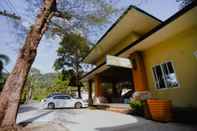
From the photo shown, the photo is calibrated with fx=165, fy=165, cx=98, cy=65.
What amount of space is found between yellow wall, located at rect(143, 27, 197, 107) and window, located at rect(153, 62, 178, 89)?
0.24m

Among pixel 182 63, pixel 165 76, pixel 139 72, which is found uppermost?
pixel 139 72

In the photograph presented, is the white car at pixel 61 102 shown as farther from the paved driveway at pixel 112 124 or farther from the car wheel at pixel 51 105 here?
the paved driveway at pixel 112 124

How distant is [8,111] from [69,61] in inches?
923

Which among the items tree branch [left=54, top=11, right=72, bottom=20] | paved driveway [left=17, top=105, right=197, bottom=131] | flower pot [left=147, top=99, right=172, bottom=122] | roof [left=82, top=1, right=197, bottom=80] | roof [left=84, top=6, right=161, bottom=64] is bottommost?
paved driveway [left=17, top=105, right=197, bottom=131]

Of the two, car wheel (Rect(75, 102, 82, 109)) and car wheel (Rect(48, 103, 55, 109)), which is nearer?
car wheel (Rect(48, 103, 55, 109))

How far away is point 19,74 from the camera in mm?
6441

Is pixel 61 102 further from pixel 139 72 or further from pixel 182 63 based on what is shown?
pixel 182 63

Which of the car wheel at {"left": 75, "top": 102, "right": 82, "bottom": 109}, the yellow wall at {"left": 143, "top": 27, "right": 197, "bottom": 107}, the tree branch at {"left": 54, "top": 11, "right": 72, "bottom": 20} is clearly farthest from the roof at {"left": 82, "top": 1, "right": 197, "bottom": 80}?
the car wheel at {"left": 75, "top": 102, "right": 82, "bottom": 109}

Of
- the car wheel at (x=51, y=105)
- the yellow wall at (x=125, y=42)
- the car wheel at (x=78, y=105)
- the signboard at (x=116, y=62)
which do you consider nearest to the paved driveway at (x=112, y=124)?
the signboard at (x=116, y=62)

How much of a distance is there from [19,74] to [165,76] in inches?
288

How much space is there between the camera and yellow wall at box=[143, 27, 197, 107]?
24.3ft

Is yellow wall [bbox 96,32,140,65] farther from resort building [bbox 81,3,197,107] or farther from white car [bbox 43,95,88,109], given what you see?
white car [bbox 43,95,88,109]

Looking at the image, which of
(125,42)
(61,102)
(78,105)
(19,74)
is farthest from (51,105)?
(19,74)

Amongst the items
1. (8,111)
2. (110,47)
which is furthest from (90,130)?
(110,47)
